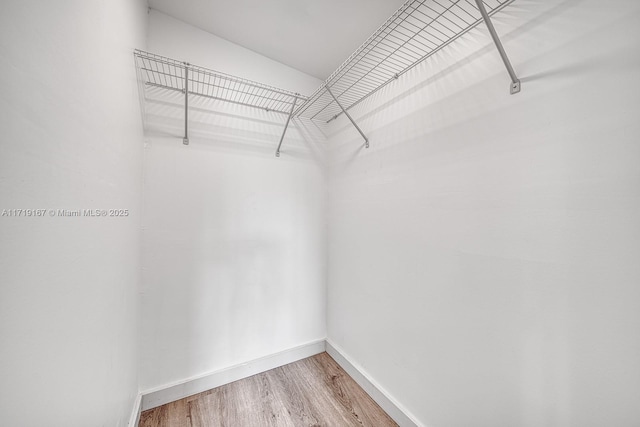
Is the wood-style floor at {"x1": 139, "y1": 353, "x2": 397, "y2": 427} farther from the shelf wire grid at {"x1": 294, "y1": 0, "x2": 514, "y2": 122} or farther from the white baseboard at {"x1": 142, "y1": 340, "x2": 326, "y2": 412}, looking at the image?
the shelf wire grid at {"x1": 294, "y1": 0, "x2": 514, "y2": 122}

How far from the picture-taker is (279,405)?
4.14ft

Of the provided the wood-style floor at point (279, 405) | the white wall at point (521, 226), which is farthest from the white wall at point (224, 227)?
the white wall at point (521, 226)

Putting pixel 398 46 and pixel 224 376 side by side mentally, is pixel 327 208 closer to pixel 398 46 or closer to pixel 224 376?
pixel 398 46

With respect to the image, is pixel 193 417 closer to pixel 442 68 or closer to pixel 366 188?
pixel 366 188

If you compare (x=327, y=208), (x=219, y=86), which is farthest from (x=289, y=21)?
(x=327, y=208)

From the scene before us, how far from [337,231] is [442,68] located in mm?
1131

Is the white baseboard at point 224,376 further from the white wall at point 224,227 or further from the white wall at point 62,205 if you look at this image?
the white wall at point 62,205

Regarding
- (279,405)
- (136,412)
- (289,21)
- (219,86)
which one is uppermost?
(289,21)

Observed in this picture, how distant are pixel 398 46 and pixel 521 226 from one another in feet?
3.48

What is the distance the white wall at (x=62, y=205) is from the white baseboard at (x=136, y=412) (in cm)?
34

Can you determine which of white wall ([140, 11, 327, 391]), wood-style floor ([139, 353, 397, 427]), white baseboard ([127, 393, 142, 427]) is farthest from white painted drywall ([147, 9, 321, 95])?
wood-style floor ([139, 353, 397, 427])

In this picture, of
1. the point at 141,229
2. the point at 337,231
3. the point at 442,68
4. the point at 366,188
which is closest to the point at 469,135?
the point at 442,68

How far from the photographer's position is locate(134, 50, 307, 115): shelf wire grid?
3.82 ft

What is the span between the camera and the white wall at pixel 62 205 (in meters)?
0.32
